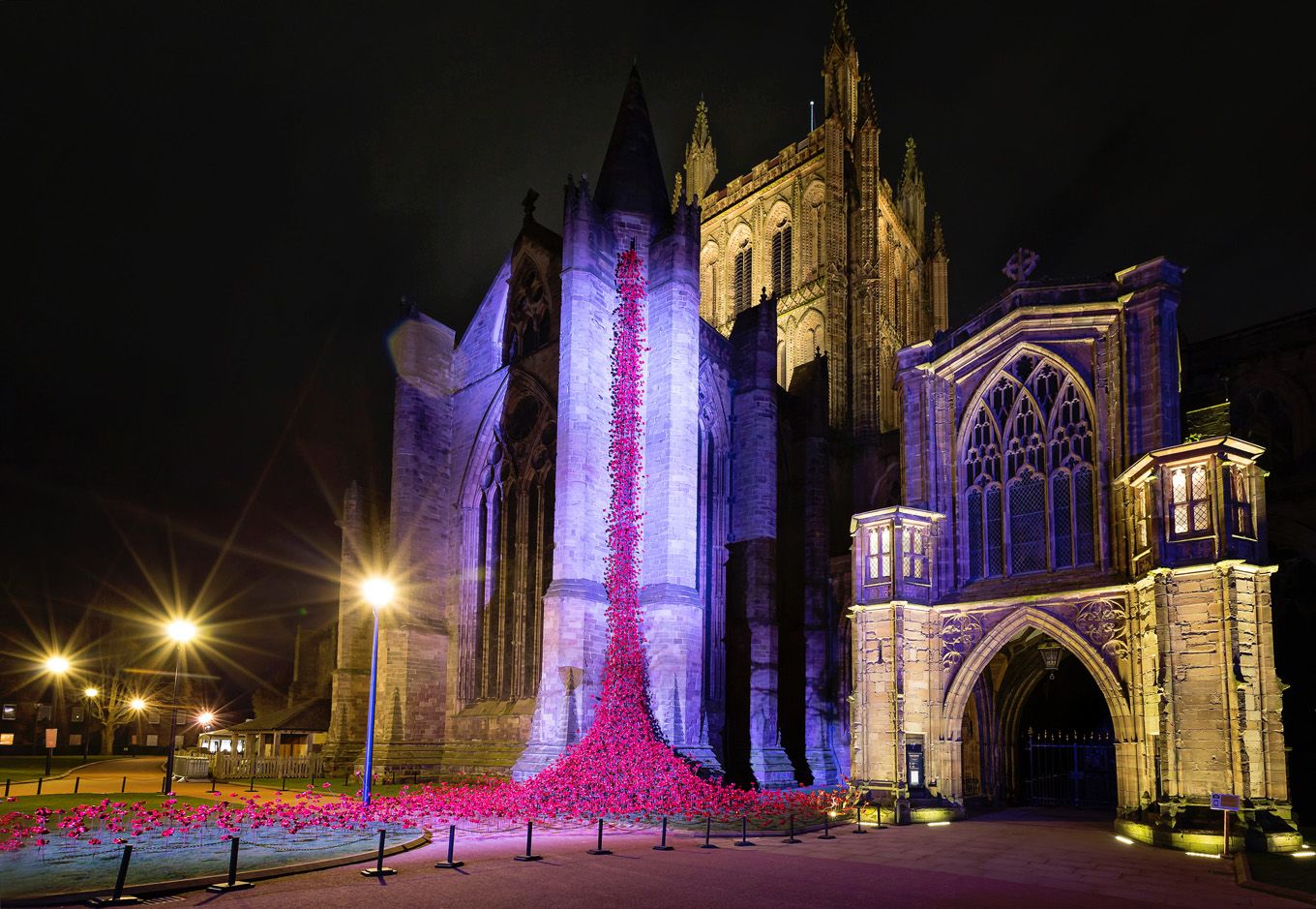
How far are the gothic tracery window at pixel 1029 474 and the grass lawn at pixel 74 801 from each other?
20158 millimetres

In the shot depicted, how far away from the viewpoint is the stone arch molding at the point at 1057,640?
20.9 m

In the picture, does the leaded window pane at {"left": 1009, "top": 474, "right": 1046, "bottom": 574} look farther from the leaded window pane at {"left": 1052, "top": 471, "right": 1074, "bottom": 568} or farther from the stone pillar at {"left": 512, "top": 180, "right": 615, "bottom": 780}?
the stone pillar at {"left": 512, "top": 180, "right": 615, "bottom": 780}

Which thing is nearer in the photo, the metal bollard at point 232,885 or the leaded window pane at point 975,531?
the metal bollard at point 232,885

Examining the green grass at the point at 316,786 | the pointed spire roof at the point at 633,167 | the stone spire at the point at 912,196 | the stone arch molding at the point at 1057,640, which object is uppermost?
the stone spire at the point at 912,196

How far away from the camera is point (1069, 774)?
2967 centimetres

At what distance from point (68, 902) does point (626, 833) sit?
10.3 metres

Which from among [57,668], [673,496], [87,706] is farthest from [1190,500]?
[87,706]

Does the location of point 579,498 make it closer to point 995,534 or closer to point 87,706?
point 995,534

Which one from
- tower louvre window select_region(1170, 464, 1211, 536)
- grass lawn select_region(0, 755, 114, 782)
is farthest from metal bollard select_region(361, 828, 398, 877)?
grass lawn select_region(0, 755, 114, 782)

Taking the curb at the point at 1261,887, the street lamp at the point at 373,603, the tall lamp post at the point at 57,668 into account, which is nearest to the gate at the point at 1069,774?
the curb at the point at 1261,887

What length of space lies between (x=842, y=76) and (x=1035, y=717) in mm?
37731

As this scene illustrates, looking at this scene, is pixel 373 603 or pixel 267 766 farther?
pixel 267 766

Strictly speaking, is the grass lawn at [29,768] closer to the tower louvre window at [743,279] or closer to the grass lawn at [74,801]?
the grass lawn at [74,801]

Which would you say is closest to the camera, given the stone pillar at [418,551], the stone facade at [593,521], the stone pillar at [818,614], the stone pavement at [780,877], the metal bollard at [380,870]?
the stone pavement at [780,877]
